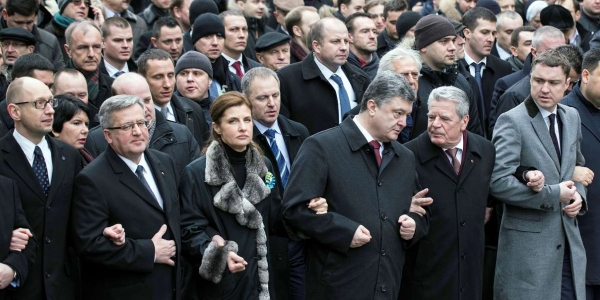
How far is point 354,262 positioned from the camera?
6.59 meters

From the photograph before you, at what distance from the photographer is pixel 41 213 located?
6488mm

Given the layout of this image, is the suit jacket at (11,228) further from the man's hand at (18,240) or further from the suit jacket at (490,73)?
the suit jacket at (490,73)

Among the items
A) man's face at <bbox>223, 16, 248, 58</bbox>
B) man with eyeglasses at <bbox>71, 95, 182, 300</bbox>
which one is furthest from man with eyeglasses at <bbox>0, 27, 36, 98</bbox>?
man with eyeglasses at <bbox>71, 95, 182, 300</bbox>

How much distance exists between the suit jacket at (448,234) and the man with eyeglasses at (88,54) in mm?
3276

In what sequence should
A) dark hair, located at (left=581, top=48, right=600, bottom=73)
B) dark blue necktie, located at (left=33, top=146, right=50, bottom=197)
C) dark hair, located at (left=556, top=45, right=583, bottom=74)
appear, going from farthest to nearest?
dark hair, located at (left=556, top=45, right=583, bottom=74), dark hair, located at (left=581, top=48, right=600, bottom=73), dark blue necktie, located at (left=33, top=146, right=50, bottom=197)

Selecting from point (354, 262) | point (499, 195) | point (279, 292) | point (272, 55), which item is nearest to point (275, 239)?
point (279, 292)

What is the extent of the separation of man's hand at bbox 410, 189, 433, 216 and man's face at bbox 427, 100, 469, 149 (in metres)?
0.53

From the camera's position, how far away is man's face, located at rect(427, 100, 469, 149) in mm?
7270

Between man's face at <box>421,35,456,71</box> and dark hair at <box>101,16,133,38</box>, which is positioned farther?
dark hair at <box>101,16,133,38</box>

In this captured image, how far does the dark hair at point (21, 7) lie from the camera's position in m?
10.3

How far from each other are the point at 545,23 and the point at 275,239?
5980 millimetres

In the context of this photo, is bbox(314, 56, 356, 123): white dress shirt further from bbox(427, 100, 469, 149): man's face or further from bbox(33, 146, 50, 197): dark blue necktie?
bbox(33, 146, 50, 197): dark blue necktie

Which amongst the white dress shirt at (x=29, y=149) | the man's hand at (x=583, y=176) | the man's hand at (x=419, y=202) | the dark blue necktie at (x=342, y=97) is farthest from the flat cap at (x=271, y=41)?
the white dress shirt at (x=29, y=149)

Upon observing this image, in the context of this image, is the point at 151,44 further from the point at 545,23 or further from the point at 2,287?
the point at 2,287
